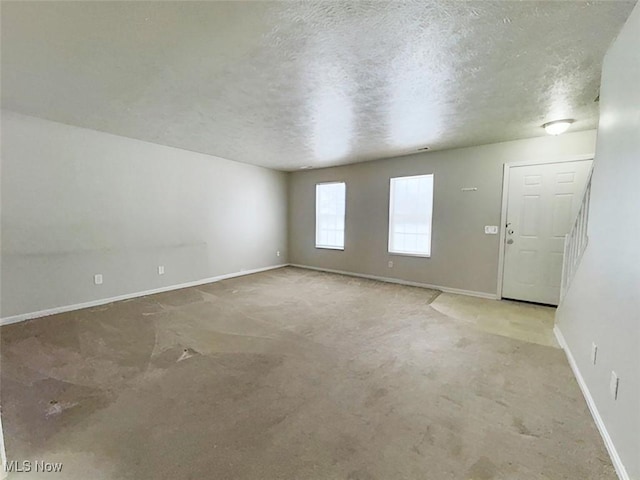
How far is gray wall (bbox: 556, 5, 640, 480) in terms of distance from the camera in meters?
1.34

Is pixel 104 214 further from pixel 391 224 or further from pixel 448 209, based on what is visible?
pixel 448 209

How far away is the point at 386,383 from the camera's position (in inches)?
81.9

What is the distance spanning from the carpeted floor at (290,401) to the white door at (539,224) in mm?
1663

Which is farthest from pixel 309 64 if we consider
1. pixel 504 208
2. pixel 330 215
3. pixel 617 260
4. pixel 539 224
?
pixel 330 215

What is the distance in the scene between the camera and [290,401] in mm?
1870

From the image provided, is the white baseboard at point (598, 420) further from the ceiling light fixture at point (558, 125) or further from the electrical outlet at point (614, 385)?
the ceiling light fixture at point (558, 125)

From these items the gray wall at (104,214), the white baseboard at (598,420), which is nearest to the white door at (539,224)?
the white baseboard at (598,420)

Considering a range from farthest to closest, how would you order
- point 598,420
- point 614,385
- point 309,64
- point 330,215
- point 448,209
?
point 330,215
point 448,209
point 309,64
point 598,420
point 614,385

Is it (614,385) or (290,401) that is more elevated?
(614,385)

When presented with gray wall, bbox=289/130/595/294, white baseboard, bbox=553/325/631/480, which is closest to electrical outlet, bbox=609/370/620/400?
white baseboard, bbox=553/325/631/480

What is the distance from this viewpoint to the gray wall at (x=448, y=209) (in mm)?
4164

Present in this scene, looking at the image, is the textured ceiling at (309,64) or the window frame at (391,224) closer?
the textured ceiling at (309,64)

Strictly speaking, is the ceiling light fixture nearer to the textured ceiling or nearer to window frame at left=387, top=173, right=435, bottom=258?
the textured ceiling

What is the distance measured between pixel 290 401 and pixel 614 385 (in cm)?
184
